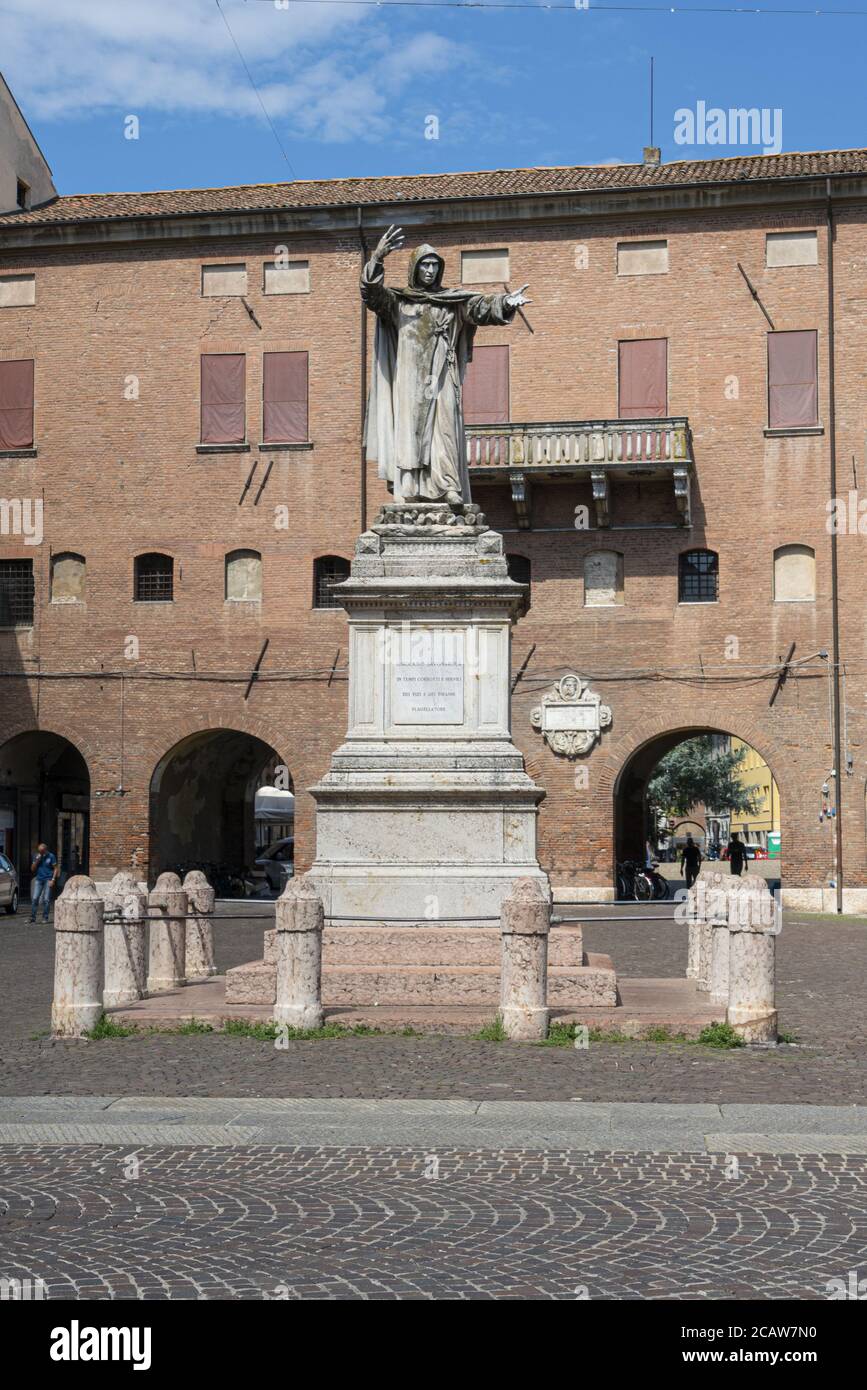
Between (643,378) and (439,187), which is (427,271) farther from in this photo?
(439,187)

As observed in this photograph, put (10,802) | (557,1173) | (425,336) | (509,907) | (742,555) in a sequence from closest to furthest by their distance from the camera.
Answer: (557,1173), (509,907), (425,336), (742,555), (10,802)

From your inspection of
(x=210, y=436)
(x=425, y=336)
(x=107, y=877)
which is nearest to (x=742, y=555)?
(x=210, y=436)

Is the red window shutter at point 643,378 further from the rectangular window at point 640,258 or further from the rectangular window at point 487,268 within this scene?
the rectangular window at point 487,268

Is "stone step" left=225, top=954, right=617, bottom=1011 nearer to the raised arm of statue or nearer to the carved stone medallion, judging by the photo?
the raised arm of statue

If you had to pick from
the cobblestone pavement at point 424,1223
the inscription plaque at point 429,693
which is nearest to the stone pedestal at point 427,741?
the inscription plaque at point 429,693

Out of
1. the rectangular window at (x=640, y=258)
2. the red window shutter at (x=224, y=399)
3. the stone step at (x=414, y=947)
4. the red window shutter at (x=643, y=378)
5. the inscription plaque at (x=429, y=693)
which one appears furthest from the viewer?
the red window shutter at (x=224, y=399)

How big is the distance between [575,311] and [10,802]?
654 inches

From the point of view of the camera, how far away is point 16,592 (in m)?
36.2

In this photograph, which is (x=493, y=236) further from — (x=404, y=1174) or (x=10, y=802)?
(x=404, y=1174)

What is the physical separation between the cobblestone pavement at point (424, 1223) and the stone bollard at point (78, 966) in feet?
11.2

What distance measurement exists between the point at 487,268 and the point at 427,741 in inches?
958

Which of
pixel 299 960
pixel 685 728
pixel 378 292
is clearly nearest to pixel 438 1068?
pixel 299 960

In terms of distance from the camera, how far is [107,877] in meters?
34.8

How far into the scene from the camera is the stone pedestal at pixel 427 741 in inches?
471
